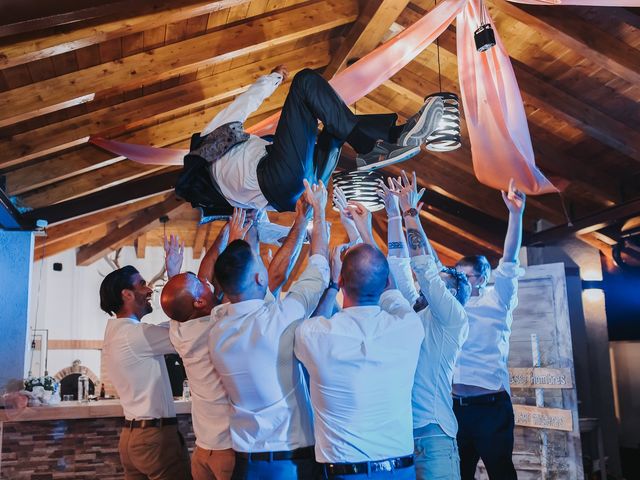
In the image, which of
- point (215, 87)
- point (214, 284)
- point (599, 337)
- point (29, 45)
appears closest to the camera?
point (214, 284)

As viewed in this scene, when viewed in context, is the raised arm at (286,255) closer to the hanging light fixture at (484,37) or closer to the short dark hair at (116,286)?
the short dark hair at (116,286)

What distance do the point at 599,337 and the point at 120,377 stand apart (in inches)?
251

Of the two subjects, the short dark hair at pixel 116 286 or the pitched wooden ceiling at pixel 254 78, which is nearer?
the short dark hair at pixel 116 286

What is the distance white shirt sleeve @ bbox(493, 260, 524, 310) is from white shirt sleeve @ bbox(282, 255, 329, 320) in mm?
1319

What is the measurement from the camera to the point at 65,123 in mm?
5355

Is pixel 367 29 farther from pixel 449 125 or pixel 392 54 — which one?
pixel 392 54

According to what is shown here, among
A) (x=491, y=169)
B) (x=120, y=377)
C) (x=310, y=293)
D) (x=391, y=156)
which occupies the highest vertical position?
(x=491, y=169)

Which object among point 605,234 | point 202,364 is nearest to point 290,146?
point 202,364

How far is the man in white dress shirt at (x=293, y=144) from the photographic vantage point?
2.62m

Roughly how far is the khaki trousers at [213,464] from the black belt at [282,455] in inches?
15.1

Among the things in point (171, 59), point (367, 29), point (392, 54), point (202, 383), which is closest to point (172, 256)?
point (202, 383)

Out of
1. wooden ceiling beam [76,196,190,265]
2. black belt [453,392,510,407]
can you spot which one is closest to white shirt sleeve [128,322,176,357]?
black belt [453,392,510,407]

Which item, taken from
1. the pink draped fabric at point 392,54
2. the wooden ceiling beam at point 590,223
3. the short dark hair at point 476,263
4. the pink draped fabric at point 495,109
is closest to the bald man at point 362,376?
the short dark hair at point 476,263

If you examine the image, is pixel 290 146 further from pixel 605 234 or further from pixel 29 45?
pixel 605 234
